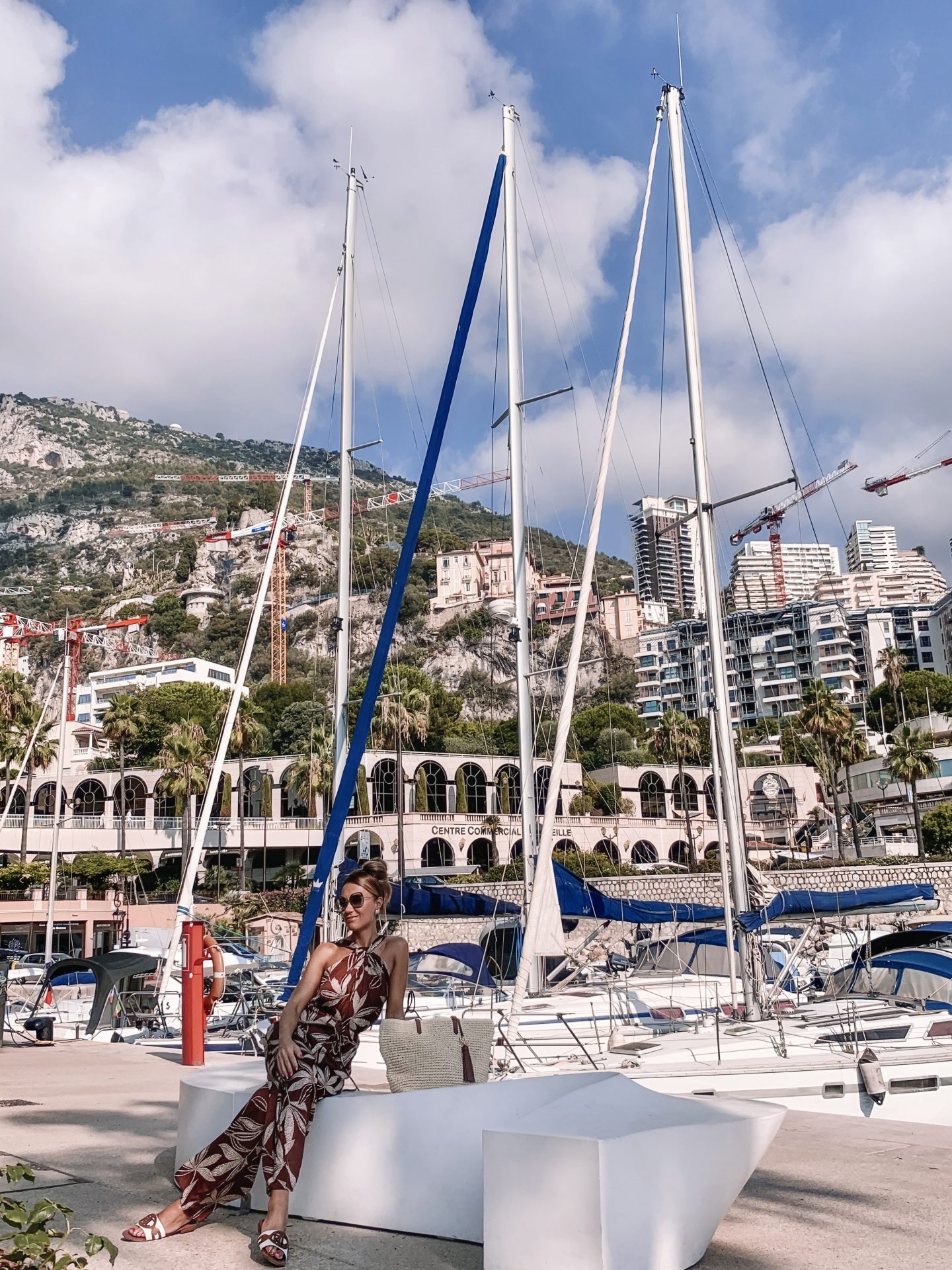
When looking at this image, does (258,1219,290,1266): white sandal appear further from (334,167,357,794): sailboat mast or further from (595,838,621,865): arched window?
(595,838,621,865): arched window

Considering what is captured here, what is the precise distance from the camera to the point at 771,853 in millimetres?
68938

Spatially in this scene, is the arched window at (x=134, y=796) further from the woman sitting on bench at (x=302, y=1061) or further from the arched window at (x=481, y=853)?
the woman sitting on bench at (x=302, y=1061)

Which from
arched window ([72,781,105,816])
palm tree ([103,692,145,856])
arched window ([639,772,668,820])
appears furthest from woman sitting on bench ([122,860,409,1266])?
arched window ([639,772,668,820])

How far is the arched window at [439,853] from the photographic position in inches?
2763

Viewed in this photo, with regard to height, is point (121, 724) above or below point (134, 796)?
above

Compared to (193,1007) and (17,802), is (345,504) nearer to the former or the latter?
(193,1007)

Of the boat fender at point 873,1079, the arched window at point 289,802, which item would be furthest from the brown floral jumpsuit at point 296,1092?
the arched window at point 289,802

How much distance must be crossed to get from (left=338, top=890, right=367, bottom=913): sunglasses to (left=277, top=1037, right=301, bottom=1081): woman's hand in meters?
0.62

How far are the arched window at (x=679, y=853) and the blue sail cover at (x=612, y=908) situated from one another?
5225cm

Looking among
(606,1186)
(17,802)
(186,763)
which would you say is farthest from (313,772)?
(606,1186)

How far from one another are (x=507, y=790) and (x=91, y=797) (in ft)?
106

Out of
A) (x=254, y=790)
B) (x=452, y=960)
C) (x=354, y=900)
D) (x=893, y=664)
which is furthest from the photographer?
(x=893, y=664)

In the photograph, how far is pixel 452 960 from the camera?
2286 centimetres

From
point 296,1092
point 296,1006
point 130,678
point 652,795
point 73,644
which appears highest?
point 73,644
